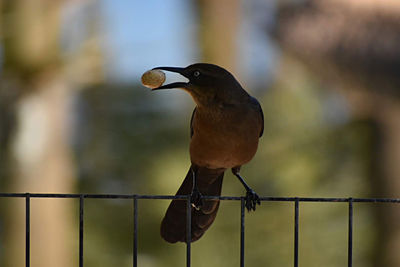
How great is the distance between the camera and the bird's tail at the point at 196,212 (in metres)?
2.76

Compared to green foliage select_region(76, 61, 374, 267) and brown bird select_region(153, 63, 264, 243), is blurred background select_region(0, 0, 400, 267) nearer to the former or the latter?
green foliage select_region(76, 61, 374, 267)

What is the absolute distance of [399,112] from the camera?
738 centimetres

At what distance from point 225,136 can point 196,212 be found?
38 centimetres

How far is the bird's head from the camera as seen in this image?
2873mm

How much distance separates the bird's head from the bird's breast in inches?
2.7

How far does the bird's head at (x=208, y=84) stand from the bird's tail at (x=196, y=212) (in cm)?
42

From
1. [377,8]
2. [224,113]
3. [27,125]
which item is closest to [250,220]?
[27,125]

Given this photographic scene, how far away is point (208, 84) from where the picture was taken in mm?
2912

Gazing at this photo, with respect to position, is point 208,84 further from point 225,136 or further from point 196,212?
point 196,212

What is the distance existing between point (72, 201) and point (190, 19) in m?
2.85

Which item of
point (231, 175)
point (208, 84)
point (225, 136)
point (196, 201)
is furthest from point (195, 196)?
point (231, 175)

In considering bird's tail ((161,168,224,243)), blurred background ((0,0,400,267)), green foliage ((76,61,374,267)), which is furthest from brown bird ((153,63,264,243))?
green foliage ((76,61,374,267))

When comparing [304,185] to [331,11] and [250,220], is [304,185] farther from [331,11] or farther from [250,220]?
[331,11]

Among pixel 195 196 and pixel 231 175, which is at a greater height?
pixel 231 175
